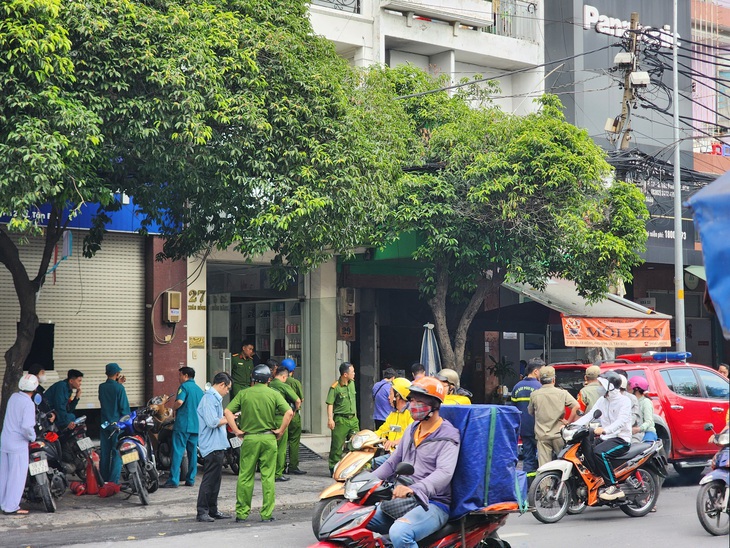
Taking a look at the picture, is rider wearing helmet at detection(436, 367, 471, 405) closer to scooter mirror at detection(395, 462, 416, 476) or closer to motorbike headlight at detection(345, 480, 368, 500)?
motorbike headlight at detection(345, 480, 368, 500)

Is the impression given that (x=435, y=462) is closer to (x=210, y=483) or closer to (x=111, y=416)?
(x=210, y=483)

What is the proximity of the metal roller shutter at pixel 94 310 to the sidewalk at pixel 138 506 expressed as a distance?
2.77m

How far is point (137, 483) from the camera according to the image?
1172cm

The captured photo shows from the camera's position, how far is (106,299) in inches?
627

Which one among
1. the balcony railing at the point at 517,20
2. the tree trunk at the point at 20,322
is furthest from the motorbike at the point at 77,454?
the balcony railing at the point at 517,20

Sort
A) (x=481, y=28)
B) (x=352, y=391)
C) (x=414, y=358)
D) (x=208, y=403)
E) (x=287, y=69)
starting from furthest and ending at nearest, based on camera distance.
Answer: (x=481, y=28) < (x=414, y=358) < (x=352, y=391) < (x=287, y=69) < (x=208, y=403)

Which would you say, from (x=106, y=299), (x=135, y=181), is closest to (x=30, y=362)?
(x=106, y=299)

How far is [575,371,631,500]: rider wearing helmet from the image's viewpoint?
10.7m

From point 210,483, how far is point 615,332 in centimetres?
968

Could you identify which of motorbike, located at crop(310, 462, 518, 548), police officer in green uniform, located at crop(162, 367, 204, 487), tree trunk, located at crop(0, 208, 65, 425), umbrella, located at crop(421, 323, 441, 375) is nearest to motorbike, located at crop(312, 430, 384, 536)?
motorbike, located at crop(310, 462, 518, 548)

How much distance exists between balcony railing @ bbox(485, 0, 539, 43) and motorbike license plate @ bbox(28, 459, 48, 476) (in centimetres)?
1615

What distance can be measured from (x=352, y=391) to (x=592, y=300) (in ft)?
17.0

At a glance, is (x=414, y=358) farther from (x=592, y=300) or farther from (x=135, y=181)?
(x=135, y=181)

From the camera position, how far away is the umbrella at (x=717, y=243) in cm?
376
